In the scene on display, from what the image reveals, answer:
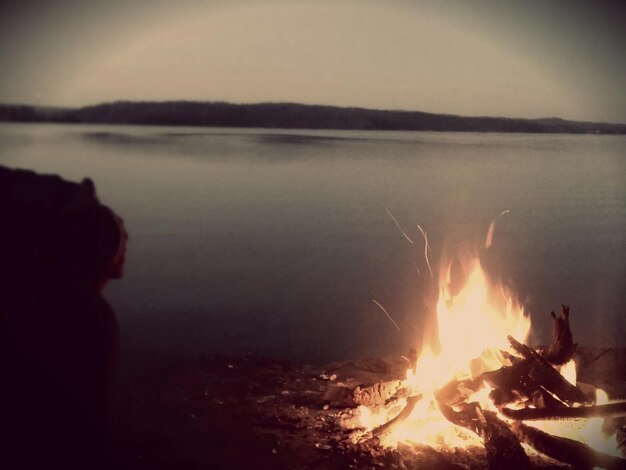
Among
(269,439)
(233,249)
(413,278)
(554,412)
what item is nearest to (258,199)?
(233,249)

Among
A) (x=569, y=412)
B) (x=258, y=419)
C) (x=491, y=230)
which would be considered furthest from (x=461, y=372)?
(x=491, y=230)

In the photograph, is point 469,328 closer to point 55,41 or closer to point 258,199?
point 258,199

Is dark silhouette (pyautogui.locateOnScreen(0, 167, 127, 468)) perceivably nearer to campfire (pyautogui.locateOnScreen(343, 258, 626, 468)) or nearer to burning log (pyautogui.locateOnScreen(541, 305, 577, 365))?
campfire (pyautogui.locateOnScreen(343, 258, 626, 468))

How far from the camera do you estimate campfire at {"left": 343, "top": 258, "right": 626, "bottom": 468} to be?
123 inches

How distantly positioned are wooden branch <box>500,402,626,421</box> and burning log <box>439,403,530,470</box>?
0.39 feet

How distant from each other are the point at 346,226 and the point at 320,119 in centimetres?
105

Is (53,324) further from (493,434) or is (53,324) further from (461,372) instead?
(461,372)

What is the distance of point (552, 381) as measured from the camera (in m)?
3.46

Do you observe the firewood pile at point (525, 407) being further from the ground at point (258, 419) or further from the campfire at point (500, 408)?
the ground at point (258, 419)

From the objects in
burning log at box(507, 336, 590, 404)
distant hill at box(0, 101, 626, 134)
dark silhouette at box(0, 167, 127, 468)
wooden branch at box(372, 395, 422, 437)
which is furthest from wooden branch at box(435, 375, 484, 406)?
distant hill at box(0, 101, 626, 134)

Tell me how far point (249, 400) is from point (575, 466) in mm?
1941

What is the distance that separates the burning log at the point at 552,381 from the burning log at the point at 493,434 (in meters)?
0.38

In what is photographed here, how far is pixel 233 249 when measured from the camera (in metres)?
5.37

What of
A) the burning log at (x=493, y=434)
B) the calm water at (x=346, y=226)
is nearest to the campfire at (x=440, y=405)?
the burning log at (x=493, y=434)
